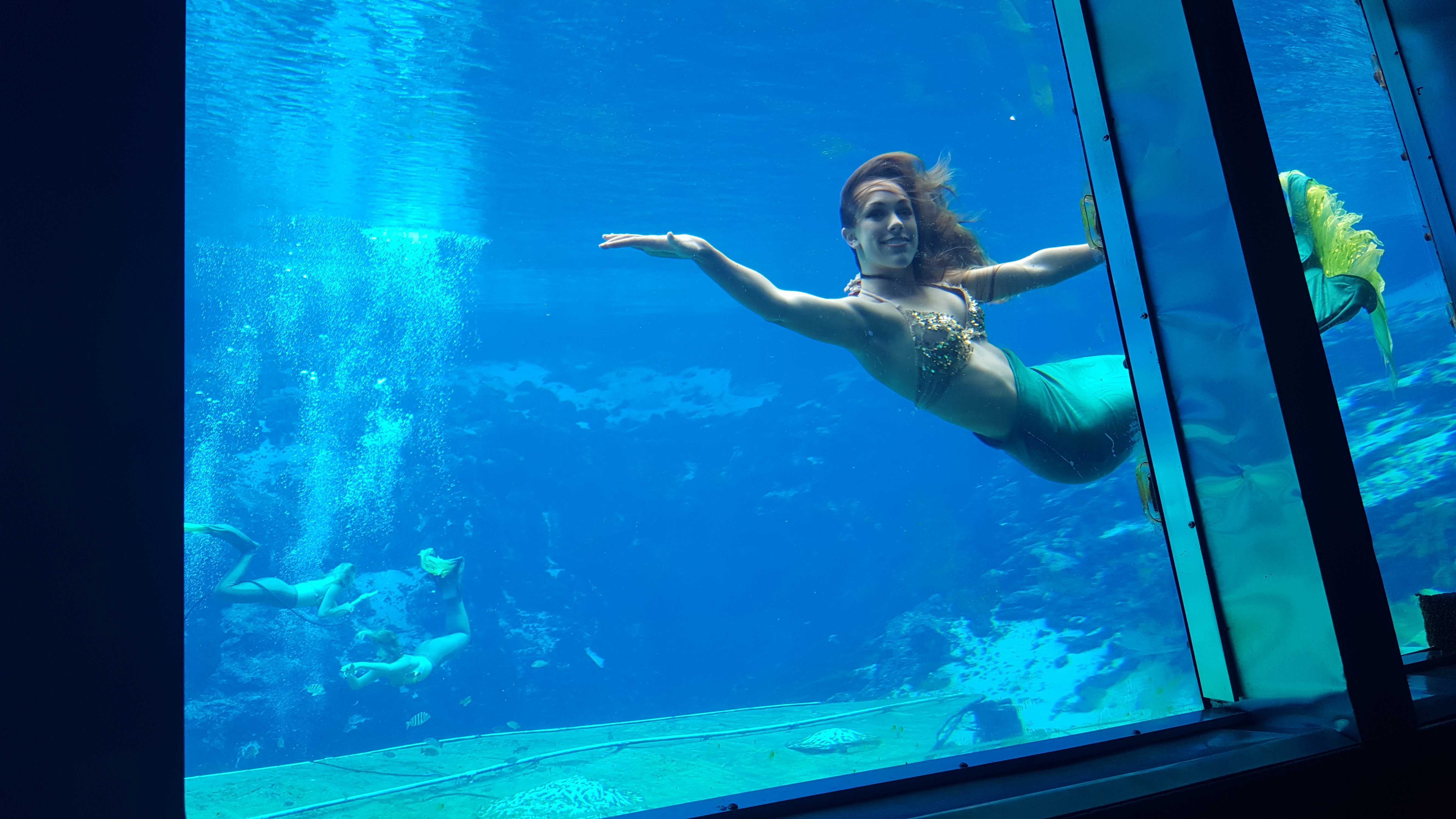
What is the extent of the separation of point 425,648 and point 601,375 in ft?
88.5

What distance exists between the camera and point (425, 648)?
21.8 metres

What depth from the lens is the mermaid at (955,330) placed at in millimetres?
3082

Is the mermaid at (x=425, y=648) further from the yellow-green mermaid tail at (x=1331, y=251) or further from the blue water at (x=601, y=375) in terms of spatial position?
the yellow-green mermaid tail at (x=1331, y=251)

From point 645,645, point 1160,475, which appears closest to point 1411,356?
point 1160,475

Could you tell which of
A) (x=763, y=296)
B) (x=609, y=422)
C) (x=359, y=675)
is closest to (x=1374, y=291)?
(x=763, y=296)

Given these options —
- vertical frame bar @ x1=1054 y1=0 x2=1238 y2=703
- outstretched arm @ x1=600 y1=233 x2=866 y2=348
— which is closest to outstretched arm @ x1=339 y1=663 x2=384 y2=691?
outstretched arm @ x1=600 y1=233 x2=866 y2=348

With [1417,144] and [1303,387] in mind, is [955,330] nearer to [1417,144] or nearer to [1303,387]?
[1303,387]

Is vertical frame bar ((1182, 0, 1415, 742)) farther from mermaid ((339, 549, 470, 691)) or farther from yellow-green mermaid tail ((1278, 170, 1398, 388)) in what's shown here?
mermaid ((339, 549, 470, 691))

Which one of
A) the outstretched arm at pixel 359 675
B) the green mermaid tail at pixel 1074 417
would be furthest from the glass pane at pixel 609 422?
the outstretched arm at pixel 359 675

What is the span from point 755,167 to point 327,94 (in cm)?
953

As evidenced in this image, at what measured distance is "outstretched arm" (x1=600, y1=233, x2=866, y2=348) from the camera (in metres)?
2.54

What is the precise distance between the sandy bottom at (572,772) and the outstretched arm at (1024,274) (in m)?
2.04

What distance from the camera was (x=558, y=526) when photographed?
44656mm
